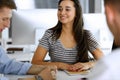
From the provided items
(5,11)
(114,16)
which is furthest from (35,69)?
(114,16)

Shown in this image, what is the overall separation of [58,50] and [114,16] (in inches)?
65.2

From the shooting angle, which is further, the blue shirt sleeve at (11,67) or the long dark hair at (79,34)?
the long dark hair at (79,34)

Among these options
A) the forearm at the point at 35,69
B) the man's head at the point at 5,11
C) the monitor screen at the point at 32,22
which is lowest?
the forearm at the point at 35,69

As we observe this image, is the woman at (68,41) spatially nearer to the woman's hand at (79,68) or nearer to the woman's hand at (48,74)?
the woman's hand at (79,68)

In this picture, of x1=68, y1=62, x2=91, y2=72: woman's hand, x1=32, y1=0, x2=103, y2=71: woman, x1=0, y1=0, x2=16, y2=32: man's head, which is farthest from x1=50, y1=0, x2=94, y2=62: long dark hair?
x1=0, y1=0, x2=16, y2=32: man's head

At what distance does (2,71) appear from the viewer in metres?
1.81

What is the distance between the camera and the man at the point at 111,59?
1.97 ft

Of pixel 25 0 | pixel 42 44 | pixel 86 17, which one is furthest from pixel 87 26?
pixel 25 0

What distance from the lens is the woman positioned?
2254 mm

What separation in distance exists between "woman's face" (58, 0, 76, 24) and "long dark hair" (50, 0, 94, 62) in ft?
0.14

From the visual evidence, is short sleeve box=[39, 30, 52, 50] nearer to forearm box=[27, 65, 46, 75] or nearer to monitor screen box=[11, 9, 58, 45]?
monitor screen box=[11, 9, 58, 45]

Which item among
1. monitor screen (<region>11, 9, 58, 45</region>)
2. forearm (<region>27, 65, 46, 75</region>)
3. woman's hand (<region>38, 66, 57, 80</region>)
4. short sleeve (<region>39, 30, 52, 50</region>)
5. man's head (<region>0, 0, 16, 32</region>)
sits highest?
man's head (<region>0, 0, 16, 32</region>)

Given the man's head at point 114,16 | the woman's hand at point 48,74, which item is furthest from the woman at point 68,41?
the man's head at point 114,16

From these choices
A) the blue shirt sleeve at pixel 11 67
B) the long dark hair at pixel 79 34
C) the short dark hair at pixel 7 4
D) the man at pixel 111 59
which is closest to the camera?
the man at pixel 111 59
